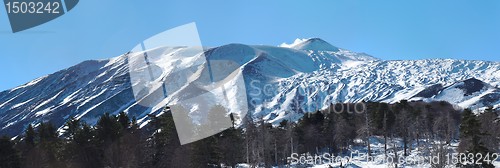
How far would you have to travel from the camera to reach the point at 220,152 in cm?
4800

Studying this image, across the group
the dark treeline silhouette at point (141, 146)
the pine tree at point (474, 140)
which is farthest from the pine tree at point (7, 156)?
the pine tree at point (474, 140)

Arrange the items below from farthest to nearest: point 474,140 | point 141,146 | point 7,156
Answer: point 141,146 → point 7,156 → point 474,140

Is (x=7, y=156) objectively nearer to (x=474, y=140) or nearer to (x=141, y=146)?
(x=141, y=146)

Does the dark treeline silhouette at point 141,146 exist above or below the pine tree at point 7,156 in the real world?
below

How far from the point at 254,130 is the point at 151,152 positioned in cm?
1323

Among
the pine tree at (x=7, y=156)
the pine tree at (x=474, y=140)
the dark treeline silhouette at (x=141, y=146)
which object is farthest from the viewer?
the dark treeline silhouette at (x=141, y=146)

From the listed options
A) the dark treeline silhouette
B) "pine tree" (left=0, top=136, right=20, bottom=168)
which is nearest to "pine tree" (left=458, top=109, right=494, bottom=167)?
the dark treeline silhouette

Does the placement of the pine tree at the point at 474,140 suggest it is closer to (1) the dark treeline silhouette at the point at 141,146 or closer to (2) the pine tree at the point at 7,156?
(1) the dark treeline silhouette at the point at 141,146

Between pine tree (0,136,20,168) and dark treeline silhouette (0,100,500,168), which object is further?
dark treeline silhouette (0,100,500,168)

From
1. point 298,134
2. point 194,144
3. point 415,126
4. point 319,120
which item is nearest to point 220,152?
point 194,144

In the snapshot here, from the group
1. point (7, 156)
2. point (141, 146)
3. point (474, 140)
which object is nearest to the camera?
point (474, 140)

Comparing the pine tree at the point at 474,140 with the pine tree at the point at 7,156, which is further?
the pine tree at the point at 7,156

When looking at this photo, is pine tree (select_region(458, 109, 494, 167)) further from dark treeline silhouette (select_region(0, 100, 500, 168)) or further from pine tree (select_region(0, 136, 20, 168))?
pine tree (select_region(0, 136, 20, 168))

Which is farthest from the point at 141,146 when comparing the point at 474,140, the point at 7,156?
the point at 474,140
